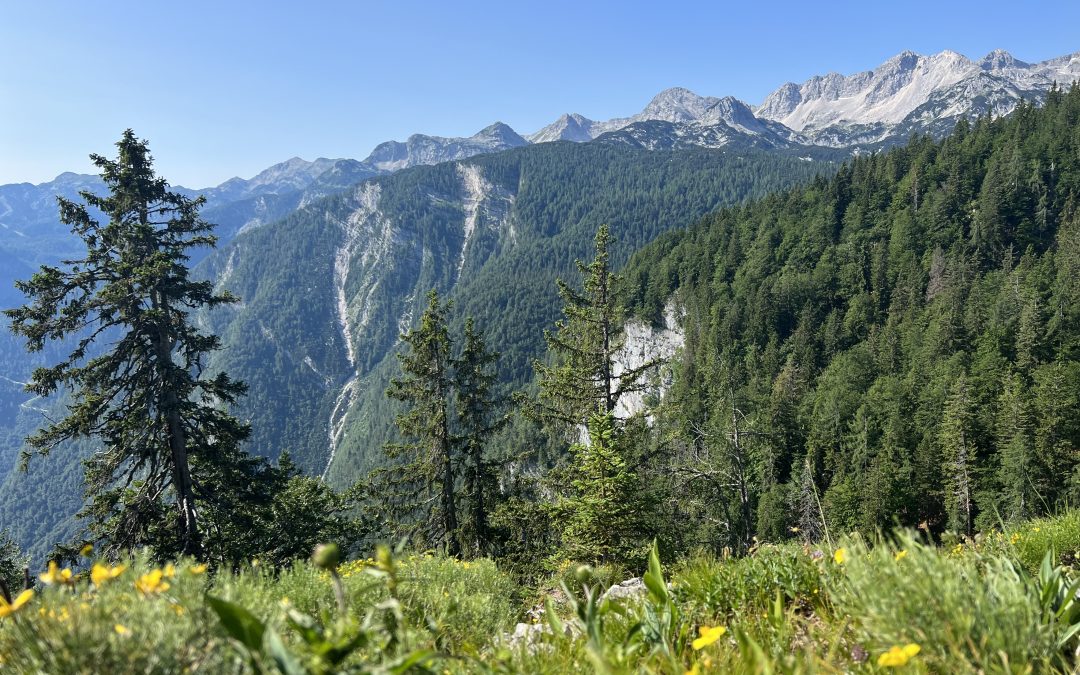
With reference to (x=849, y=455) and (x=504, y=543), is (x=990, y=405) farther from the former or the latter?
(x=504, y=543)

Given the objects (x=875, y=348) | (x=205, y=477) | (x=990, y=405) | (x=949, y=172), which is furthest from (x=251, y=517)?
(x=949, y=172)

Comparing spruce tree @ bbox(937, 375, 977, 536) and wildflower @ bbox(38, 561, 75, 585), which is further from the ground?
wildflower @ bbox(38, 561, 75, 585)

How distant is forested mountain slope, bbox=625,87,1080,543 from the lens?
143 ft

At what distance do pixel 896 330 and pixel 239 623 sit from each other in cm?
9379

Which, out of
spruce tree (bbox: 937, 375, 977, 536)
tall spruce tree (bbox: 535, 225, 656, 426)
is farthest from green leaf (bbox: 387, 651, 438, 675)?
spruce tree (bbox: 937, 375, 977, 536)

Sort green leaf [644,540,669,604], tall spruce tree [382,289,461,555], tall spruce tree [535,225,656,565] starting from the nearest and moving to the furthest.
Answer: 1. green leaf [644,540,669,604]
2. tall spruce tree [535,225,656,565]
3. tall spruce tree [382,289,461,555]

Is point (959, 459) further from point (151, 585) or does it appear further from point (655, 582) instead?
point (151, 585)

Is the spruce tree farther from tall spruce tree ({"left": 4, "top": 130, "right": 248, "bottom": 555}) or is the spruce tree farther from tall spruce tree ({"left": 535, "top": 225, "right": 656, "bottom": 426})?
tall spruce tree ({"left": 4, "top": 130, "right": 248, "bottom": 555})

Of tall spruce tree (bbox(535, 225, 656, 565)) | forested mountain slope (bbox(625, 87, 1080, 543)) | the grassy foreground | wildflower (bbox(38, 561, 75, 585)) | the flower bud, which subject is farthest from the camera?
forested mountain slope (bbox(625, 87, 1080, 543))

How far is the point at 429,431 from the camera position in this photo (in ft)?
59.1

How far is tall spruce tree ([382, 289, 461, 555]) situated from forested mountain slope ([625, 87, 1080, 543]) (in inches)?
291

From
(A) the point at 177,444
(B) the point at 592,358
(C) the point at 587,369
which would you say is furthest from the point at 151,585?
(B) the point at 592,358

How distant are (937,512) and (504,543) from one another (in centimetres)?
4850

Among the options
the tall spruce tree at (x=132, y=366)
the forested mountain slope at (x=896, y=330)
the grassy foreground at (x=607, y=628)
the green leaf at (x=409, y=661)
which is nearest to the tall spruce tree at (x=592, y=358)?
the forested mountain slope at (x=896, y=330)
